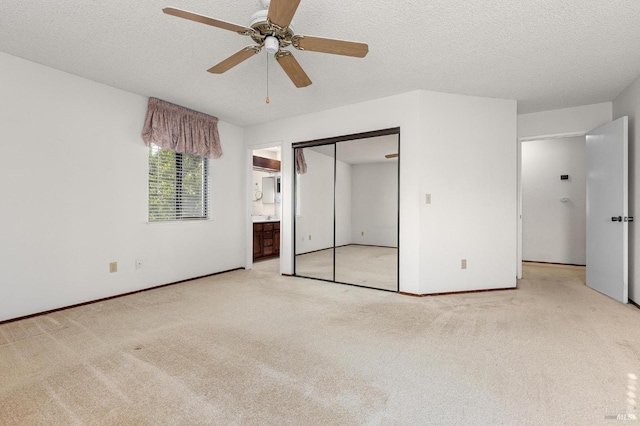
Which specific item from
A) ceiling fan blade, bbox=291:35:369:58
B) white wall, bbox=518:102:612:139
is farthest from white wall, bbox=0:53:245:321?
white wall, bbox=518:102:612:139

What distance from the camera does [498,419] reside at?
1.50m

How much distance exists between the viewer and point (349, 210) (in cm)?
448

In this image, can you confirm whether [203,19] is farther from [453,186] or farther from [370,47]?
[453,186]

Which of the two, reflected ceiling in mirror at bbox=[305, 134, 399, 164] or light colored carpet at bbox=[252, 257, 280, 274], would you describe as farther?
light colored carpet at bbox=[252, 257, 280, 274]

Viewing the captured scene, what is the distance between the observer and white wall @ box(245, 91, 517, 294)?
3689mm

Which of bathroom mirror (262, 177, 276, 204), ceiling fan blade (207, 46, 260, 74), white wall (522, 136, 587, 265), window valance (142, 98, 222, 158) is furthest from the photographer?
bathroom mirror (262, 177, 276, 204)

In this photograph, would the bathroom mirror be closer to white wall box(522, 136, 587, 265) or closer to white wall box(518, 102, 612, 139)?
white wall box(518, 102, 612, 139)

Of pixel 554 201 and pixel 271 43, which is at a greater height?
pixel 271 43

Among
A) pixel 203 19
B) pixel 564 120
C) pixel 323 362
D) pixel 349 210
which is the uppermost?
pixel 564 120

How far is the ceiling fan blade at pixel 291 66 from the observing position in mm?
2158

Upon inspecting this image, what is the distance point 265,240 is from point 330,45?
4.61 m

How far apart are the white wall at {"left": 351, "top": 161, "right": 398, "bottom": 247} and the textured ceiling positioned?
1014 mm

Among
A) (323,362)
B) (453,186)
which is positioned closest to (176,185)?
(323,362)

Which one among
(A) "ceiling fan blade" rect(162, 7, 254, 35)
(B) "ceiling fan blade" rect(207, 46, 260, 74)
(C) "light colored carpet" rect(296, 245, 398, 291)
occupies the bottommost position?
(C) "light colored carpet" rect(296, 245, 398, 291)
